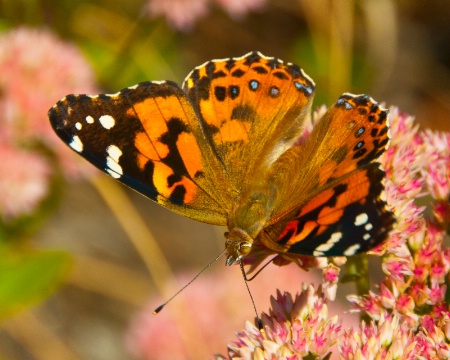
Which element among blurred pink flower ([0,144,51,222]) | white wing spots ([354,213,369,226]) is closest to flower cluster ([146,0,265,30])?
blurred pink flower ([0,144,51,222])

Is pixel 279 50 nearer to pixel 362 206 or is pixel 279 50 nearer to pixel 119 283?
pixel 119 283

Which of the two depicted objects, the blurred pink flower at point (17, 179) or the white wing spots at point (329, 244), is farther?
the blurred pink flower at point (17, 179)

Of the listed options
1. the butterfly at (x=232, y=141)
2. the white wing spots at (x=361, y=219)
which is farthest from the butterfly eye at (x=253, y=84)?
the white wing spots at (x=361, y=219)

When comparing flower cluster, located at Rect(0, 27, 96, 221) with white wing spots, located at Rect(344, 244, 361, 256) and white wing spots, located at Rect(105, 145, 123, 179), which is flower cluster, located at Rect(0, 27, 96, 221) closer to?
white wing spots, located at Rect(105, 145, 123, 179)

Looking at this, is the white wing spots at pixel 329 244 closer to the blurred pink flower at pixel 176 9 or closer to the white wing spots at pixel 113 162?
the white wing spots at pixel 113 162

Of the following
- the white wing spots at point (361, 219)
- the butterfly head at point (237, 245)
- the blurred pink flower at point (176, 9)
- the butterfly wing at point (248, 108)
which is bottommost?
the butterfly head at point (237, 245)

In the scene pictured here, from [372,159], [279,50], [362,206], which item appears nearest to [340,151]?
[372,159]

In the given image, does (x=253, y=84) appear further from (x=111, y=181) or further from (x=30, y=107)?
(x=111, y=181)
